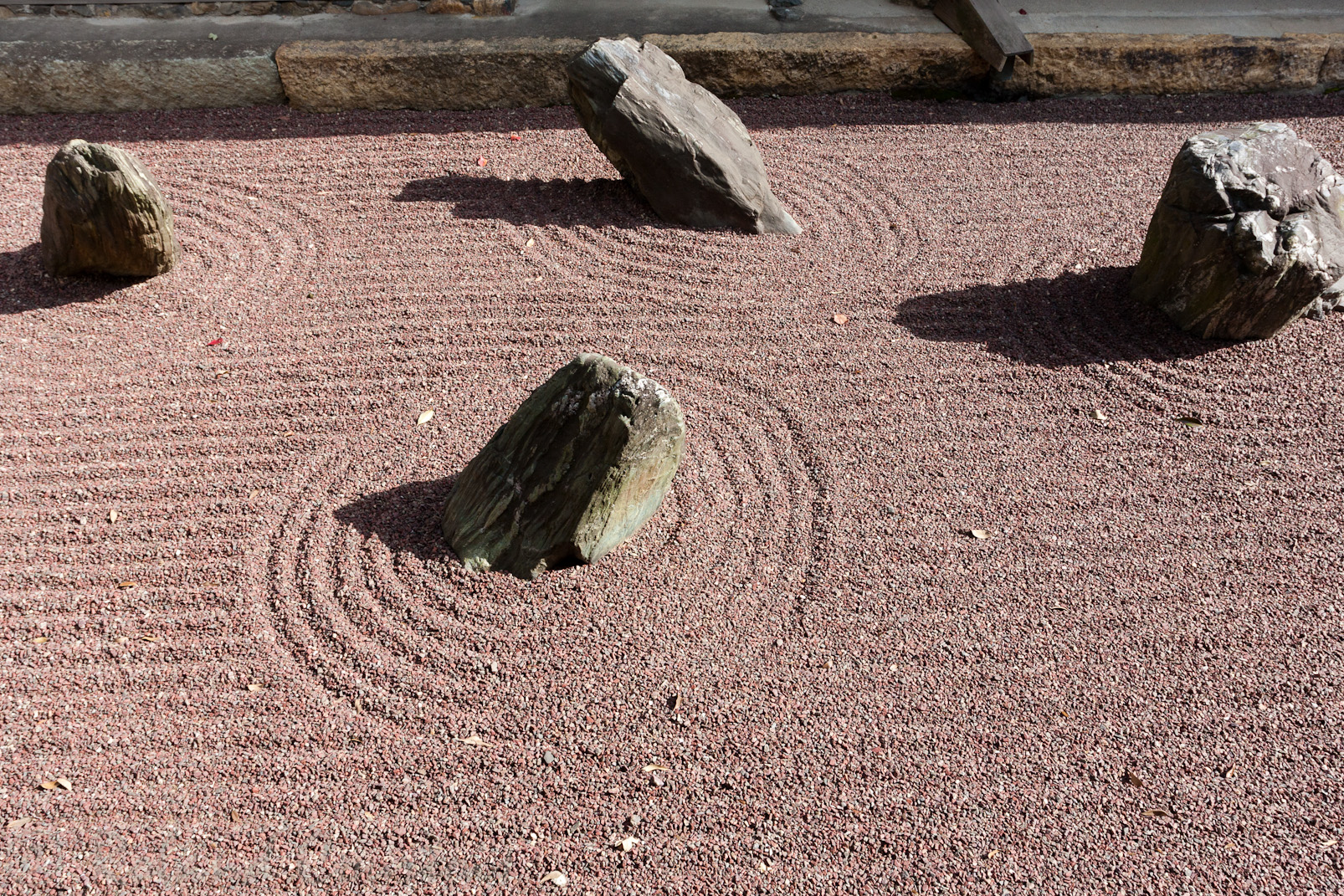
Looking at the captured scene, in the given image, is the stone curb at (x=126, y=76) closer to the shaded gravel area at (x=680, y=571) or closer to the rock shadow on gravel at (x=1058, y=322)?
the shaded gravel area at (x=680, y=571)

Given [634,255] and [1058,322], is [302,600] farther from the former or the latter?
[1058,322]

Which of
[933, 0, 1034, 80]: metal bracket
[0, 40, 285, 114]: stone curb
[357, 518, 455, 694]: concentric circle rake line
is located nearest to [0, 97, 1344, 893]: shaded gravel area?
[357, 518, 455, 694]: concentric circle rake line

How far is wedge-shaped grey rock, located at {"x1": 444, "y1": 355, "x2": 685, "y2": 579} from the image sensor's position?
11.9 ft

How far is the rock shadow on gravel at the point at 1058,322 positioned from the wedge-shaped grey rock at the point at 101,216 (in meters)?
4.00

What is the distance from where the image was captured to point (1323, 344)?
512cm

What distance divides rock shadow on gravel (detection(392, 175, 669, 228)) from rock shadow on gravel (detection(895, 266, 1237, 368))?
5.90 ft

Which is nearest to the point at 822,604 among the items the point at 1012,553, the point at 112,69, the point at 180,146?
the point at 1012,553

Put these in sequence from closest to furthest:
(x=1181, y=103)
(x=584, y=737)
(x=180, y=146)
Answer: (x=584, y=737), (x=180, y=146), (x=1181, y=103)

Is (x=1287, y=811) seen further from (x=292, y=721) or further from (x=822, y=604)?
(x=292, y=721)

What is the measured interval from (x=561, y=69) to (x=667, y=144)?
67.3 inches

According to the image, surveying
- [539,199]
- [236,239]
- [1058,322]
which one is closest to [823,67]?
[539,199]

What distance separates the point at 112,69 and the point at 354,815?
601 centimetres

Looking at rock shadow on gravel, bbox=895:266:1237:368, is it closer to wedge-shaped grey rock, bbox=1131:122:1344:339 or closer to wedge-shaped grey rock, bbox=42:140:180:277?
wedge-shaped grey rock, bbox=1131:122:1344:339

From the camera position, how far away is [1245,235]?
478 centimetres
